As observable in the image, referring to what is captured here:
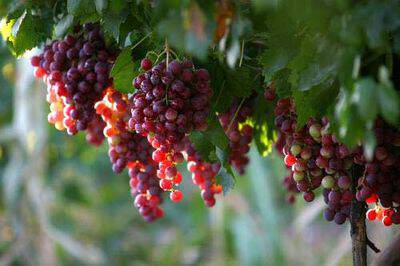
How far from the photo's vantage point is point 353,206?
4.03 feet

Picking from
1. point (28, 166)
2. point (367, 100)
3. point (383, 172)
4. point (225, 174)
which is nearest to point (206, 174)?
point (225, 174)

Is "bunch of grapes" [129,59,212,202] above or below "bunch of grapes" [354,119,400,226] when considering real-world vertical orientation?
above

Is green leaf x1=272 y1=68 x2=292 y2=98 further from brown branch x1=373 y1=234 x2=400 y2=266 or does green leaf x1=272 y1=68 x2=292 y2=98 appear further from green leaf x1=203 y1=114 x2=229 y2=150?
brown branch x1=373 y1=234 x2=400 y2=266

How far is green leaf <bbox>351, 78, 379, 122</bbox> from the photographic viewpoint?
2.64 ft

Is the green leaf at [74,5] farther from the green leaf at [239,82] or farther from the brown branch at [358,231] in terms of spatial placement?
the brown branch at [358,231]

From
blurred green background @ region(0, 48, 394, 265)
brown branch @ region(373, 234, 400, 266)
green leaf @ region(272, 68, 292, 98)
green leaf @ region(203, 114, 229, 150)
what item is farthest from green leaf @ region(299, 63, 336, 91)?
blurred green background @ region(0, 48, 394, 265)

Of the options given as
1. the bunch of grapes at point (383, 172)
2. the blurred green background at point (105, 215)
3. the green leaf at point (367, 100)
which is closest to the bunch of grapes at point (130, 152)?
the bunch of grapes at point (383, 172)

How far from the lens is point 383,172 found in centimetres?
108

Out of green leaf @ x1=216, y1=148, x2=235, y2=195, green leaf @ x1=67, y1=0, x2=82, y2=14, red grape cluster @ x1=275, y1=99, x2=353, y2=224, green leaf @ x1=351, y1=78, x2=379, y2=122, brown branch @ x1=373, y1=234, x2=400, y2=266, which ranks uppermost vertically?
green leaf @ x1=351, y1=78, x2=379, y2=122

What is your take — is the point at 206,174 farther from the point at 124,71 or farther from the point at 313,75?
the point at 313,75

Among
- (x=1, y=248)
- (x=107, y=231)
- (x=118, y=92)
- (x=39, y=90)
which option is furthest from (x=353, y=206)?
(x=107, y=231)

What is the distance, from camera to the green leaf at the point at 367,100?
804mm

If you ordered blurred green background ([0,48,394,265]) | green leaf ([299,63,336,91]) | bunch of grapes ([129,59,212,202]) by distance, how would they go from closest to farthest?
green leaf ([299,63,336,91]), bunch of grapes ([129,59,212,202]), blurred green background ([0,48,394,265])

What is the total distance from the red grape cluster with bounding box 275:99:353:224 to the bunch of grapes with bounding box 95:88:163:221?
Result: 26 cm
